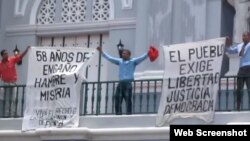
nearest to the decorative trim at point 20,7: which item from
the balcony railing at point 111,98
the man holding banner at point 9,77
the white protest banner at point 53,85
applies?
the man holding banner at point 9,77

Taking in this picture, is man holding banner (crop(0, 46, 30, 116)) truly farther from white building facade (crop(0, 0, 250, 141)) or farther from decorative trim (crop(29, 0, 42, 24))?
decorative trim (crop(29, 0, 42, 24))

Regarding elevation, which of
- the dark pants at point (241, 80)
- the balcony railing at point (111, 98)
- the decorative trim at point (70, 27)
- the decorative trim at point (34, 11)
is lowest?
the balcony railing at point (111, 98)

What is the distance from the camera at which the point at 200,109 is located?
1750 centimetres

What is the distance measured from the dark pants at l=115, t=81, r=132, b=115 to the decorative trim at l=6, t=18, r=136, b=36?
3069 mm

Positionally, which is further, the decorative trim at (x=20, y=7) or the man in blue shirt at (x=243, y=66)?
the decorative trim at (x=20, y=7)

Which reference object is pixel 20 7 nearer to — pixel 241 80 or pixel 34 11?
pixel 34 11

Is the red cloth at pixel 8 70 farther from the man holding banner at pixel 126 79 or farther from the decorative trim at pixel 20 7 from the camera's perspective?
the decorative trim at pixel 20 7

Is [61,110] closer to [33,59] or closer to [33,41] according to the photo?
[33,59]

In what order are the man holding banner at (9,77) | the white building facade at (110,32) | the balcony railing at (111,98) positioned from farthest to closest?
1. the man holding banner at (9,77)
2. the balcony railing at (111,98)
3. the white building facade at (110,32)

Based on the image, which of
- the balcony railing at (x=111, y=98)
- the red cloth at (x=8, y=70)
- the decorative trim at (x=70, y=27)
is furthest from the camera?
the decorative trim at (x=70, y=27)

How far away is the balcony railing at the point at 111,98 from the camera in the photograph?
1835 centimetres

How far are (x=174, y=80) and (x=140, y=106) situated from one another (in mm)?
974

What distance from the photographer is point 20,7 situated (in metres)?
22.8

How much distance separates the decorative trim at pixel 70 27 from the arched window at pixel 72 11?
0.15 m
